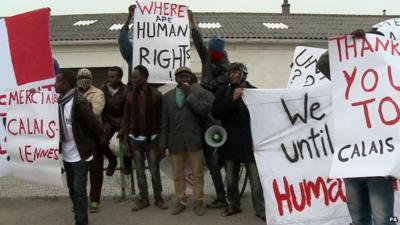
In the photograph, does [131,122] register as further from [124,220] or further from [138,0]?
[138,0]

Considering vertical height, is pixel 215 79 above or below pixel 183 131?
above

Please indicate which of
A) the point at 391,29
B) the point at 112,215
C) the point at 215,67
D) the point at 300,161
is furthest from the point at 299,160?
the point at 112,215

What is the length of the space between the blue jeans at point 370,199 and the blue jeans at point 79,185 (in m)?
2.54

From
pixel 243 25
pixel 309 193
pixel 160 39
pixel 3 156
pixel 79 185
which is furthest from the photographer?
pixel 243 25

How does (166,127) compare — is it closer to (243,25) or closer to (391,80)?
(391,80)

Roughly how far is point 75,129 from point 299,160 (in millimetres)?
2181

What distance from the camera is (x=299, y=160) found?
183 inches

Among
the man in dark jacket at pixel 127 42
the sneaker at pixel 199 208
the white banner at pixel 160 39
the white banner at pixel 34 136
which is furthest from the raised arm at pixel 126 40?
the sneaker at pixel 199 208

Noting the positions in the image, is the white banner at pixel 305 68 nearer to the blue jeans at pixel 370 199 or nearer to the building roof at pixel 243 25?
the blue jeans at pixel 370 199

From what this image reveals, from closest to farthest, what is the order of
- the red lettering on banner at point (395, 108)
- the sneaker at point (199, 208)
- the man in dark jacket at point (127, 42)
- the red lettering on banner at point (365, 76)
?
the red lettering on banner at point (395, 108) → the red lettering on banner at point (365, 76) → the sneaker at point (199, 208) → the man in dark jacket at point (127, 42)

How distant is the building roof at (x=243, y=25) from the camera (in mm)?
20281

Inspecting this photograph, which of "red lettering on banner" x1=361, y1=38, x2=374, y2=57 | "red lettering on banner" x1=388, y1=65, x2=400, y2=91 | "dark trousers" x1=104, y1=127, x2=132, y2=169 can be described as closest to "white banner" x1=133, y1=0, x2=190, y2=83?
"dark trousers" x1=104, y1=127, x2=132, y2=169

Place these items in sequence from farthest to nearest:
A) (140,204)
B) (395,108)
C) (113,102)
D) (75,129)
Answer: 1. (113,102)
2. (140,204)
3. (75,129)
4. (395,108)

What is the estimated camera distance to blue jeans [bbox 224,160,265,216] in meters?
5.29
